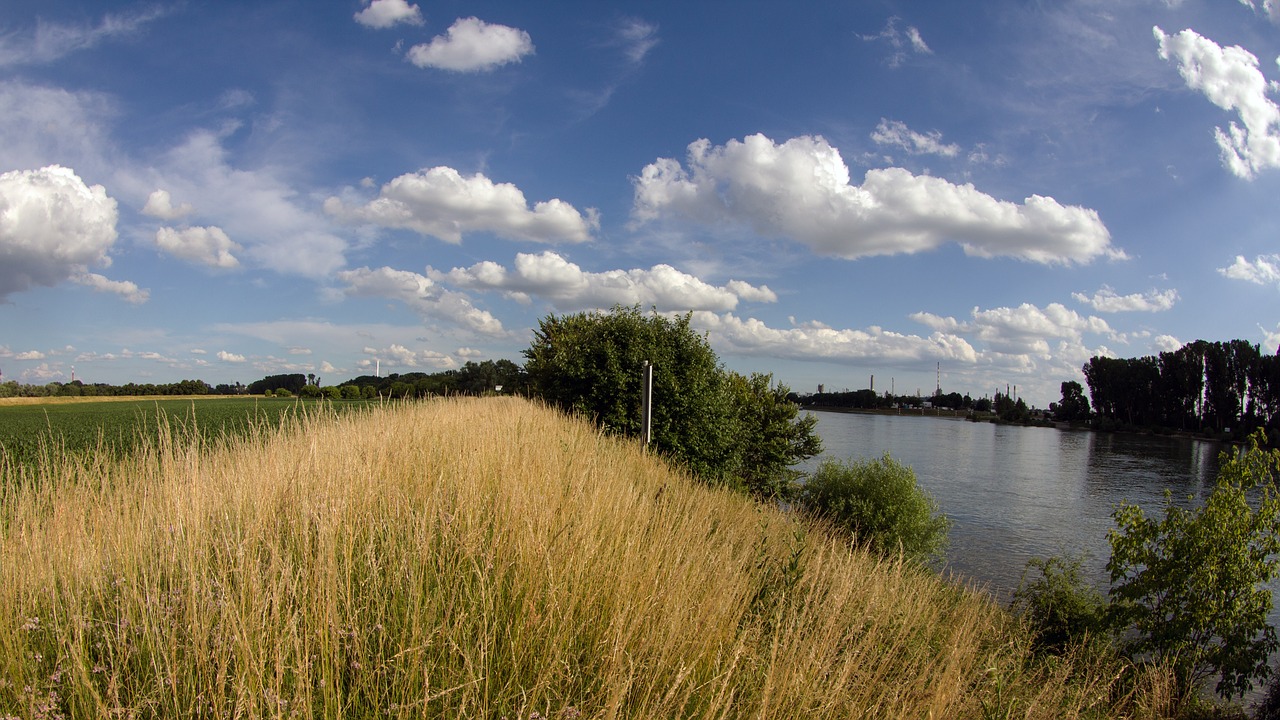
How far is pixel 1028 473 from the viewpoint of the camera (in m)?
48.8

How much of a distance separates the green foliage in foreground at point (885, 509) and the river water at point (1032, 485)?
1.56 m

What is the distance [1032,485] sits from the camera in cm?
4288

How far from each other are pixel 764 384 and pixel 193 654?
3015 cm

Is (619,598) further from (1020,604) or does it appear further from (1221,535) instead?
(1020,604)

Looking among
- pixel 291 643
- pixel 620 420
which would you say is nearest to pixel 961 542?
pixel 620 420

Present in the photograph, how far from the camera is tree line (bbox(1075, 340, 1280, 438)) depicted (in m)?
69.2

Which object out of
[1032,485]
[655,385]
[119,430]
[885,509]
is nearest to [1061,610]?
[885,509]

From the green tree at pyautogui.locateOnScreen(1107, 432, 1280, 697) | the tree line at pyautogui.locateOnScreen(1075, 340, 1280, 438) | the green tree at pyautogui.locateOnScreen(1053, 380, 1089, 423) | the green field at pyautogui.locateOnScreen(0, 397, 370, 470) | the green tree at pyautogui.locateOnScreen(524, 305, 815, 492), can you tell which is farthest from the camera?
the green tree at pyautogui.locateOnScreen(1053, 380, 1089, 423)

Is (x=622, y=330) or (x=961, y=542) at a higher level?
(x=622, y=330)

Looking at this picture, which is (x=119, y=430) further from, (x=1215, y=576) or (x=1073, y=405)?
(x=1073, y=405)

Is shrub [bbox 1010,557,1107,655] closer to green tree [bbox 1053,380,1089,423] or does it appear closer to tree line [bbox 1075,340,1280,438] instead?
tree line [bbox 1075,340,1280,438]

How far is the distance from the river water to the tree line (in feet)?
11.9

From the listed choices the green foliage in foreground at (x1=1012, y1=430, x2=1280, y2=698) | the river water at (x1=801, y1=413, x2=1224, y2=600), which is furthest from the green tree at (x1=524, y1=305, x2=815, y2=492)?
the green foliage in foreground at (x1=1012, y1=430, x2=1280, y2=698)

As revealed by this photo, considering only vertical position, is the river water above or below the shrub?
below
